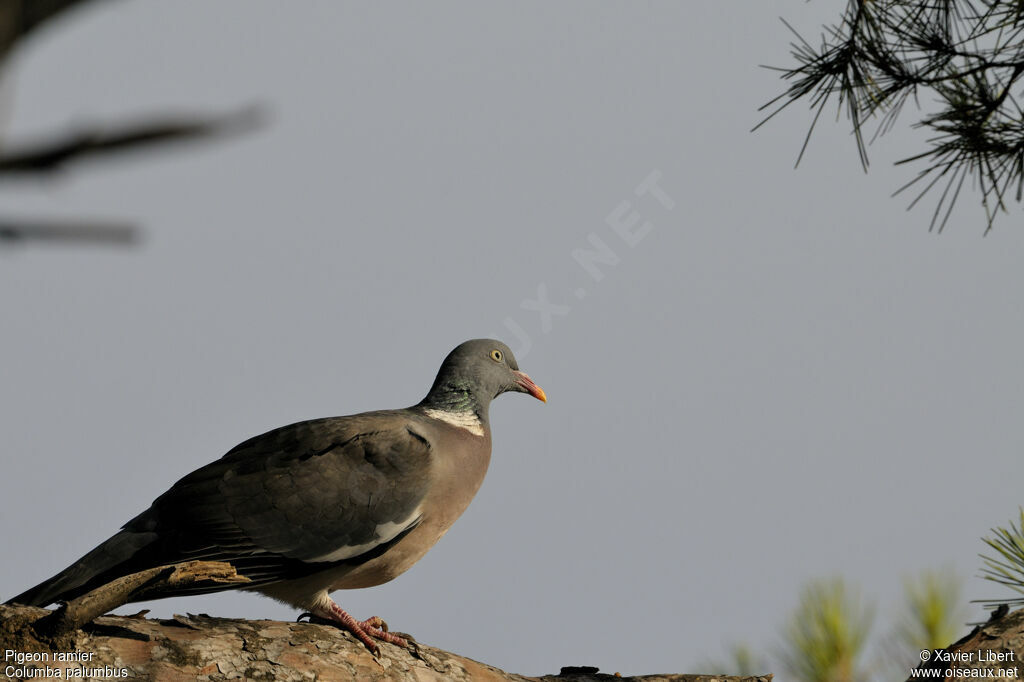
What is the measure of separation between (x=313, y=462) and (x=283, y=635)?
3.60ft

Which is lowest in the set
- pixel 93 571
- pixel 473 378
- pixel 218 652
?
pixel 218 652

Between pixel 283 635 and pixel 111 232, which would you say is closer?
pixel 111 232

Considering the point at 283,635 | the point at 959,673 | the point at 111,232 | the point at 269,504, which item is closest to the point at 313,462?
the point at 269,504

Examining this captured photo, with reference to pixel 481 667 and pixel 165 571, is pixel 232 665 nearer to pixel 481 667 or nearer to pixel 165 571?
pixel 165 571

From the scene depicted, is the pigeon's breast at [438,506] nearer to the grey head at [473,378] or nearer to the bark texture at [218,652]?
the grey head at [473,378]

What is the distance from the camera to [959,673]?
12.5 feet

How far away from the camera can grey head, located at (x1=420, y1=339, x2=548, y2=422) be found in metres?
5.25

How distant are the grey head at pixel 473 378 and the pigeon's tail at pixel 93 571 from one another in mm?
1531

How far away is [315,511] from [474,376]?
117 centimetres

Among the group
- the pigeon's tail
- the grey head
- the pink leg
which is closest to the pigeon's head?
the grey head

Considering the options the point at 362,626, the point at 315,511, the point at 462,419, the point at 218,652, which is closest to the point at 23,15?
the point at 218,652

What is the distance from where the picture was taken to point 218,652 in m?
3.46

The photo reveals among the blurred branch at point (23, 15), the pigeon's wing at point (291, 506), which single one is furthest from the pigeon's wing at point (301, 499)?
the blurred branch at point (23, 15)

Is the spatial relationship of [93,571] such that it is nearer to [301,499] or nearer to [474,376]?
[301,499]
